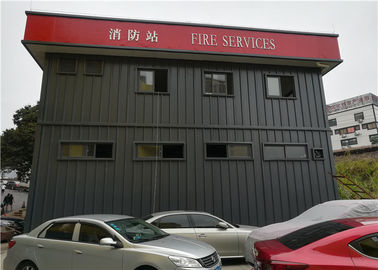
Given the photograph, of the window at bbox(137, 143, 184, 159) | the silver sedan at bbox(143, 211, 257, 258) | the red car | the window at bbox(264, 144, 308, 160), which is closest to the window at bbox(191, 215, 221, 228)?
the silver sedan at bbox(143, 211, 257, 258)

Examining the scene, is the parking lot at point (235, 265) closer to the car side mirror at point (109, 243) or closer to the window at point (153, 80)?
the car side mirror at point (109, 243)

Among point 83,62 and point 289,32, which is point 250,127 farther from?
point 83,62

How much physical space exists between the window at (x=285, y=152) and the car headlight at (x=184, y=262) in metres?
6.79

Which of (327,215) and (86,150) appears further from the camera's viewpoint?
(86,150)

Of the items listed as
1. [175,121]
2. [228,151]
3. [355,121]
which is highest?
[355,121]

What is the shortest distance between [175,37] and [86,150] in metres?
6.03

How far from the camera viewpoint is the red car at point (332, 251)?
103 inches

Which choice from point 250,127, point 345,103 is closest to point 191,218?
point 250,127

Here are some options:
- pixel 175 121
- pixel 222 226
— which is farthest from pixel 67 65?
pixel 222 226

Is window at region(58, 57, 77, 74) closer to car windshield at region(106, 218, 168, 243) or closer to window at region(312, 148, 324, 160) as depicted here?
car windshield at region(106, 218, 168, 243)

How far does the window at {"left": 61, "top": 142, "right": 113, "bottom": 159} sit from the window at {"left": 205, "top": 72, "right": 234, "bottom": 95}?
4986 millimetres

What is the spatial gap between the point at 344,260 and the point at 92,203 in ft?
26.7

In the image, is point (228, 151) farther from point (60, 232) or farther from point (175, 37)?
point (60, 232)

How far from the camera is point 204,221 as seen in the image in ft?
20.4
